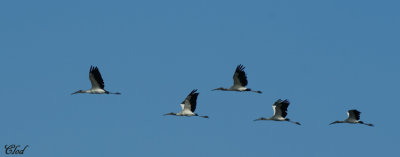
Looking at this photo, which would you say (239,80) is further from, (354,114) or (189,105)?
(354,114)

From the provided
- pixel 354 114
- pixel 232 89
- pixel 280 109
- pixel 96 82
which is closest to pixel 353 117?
pixel 354 114

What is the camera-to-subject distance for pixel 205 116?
57812mm

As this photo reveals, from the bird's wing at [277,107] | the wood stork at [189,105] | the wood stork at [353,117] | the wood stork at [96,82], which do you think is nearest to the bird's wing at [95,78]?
the wood stork at [96,82]

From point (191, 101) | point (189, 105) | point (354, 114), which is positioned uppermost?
point (354, 114)

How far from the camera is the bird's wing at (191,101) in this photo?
179ft

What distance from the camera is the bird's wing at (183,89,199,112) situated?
5456 cm

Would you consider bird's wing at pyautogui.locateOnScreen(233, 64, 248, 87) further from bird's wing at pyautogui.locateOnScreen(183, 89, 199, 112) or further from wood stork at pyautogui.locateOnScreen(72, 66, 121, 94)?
wood stork at pyautogui.locateOnScreen(72, 66, 121, 94)

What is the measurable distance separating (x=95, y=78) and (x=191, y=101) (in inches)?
250

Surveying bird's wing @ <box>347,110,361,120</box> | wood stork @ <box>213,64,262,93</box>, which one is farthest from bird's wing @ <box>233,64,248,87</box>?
bird's wing @ <box>347,110,361,120</box>

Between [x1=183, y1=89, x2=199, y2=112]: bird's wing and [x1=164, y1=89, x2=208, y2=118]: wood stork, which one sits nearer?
[x1=183, y1=89, x2=199, y2=112]: bird's wing

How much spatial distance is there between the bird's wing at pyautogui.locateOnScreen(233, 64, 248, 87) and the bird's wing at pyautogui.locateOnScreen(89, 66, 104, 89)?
867 centimetres

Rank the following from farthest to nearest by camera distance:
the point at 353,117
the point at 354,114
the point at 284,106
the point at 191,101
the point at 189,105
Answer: the point at 353,117, the point at 354,114, the point at 189,105, the point at 284,106, the point at 191,101

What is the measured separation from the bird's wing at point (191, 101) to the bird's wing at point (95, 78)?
5658mm

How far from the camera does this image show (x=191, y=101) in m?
55.4
